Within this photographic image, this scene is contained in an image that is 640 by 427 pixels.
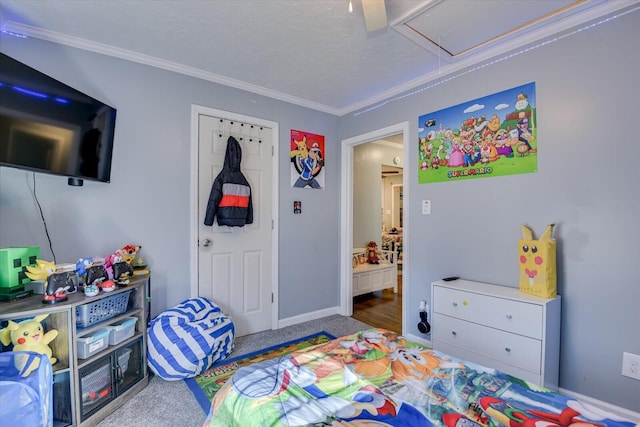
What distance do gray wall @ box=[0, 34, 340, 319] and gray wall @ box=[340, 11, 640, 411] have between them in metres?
2.04

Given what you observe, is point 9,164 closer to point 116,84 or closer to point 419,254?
point 116,84

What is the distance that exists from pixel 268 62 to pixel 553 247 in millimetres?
2519

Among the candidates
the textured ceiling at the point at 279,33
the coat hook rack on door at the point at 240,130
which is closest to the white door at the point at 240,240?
the coat hook rack on door at the point at 240,130

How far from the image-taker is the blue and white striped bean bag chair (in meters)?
2.11

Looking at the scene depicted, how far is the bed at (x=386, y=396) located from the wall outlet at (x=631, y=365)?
1116 mm

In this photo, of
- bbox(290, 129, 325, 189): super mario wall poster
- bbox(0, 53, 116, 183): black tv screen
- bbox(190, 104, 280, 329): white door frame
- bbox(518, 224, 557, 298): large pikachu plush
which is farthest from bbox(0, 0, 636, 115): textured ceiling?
bbox(518, 224, 557, 298): large pikachu plush

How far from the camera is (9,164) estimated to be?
159cm

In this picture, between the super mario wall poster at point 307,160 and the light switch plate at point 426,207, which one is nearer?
the light switch plate at point 426,207

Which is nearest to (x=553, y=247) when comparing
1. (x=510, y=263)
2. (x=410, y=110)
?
(x=510, y=263)

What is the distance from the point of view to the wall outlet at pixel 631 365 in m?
1.69

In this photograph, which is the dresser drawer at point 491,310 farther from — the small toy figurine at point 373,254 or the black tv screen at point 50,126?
the black tv screen at point 50,126

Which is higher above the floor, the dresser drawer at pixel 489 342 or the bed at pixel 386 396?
the bed at pixel 386 396

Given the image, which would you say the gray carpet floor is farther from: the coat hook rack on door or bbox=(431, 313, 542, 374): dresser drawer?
the coat hook rack on door

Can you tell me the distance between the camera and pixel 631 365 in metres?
1.71
